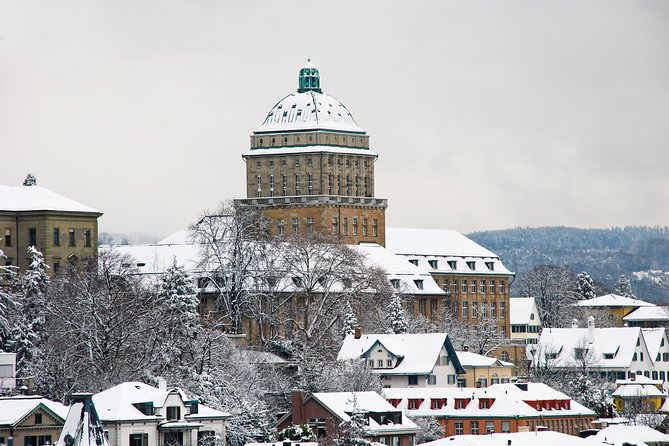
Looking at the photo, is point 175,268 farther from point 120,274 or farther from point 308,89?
point 308,89

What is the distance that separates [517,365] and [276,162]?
→ 2654 cm

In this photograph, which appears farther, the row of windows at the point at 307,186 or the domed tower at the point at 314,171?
the row of windows at the point at 307,186

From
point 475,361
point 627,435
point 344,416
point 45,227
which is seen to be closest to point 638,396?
point 475,361

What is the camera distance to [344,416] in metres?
118

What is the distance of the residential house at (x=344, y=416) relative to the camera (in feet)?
387

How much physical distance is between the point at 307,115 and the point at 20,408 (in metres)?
80.7

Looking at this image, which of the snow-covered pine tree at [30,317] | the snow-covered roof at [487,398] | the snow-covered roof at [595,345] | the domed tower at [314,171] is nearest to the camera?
the snow-covered pine tree at [30,317]

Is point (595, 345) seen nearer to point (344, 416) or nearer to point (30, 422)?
point (344, 416)

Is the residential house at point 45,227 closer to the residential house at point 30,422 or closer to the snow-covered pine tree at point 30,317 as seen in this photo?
the snow-covered pine tree at point 30,317

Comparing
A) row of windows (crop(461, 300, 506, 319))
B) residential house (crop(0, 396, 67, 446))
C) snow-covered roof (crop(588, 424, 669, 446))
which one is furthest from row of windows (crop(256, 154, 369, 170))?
residential house (crop(0, 396, 67, 446))

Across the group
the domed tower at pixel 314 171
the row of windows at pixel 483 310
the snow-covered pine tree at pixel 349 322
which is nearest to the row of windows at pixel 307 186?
the domed tower at pixel 314 171

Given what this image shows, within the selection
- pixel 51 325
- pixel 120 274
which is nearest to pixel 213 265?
pixel 120 274

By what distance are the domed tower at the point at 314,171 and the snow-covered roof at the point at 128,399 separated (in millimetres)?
67168

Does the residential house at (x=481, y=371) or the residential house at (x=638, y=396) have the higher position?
the residential house at (x=481, y=371)
